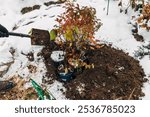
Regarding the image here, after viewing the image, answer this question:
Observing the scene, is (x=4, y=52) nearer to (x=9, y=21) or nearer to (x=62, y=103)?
(x=9, y=21)

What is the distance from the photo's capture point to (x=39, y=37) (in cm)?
663

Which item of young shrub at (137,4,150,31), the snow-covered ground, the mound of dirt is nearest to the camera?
the mound of dirt

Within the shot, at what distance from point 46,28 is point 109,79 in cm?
164

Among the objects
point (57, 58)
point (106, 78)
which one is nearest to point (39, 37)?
point (57, 58)

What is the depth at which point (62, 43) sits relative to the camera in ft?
20.8

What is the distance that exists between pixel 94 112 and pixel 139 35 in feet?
6.83

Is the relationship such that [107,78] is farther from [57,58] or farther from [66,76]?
[57,58]

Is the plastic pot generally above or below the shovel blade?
below

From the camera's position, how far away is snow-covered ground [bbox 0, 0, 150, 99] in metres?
6.40

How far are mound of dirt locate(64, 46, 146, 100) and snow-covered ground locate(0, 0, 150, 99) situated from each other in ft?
0.49

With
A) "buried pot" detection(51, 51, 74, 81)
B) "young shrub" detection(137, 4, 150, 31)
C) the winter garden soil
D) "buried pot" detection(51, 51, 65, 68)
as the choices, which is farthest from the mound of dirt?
"young shrub" detection(137, 4, 150, 31)

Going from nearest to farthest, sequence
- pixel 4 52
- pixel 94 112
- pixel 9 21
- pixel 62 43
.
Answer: pixel 94 112, pixel 62 43, pixel 4 52, pixel 9 21

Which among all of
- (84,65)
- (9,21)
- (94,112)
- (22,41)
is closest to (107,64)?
(84,65)

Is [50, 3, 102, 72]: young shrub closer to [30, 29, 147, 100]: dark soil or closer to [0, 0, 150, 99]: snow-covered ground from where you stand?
[30, 29, 147, 100]: dark soil
